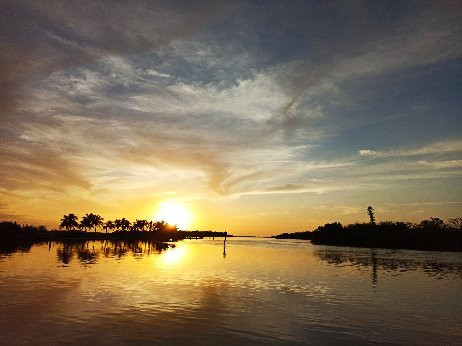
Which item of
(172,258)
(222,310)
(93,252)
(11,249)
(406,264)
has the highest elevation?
(11,249)

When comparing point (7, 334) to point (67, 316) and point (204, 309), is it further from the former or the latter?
point (204, 309)

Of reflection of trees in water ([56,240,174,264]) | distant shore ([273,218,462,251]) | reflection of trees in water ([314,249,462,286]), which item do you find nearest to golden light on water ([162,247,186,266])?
Answer: reflection of trees in water ([56,240,174,264])

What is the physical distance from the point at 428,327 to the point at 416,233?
345ft

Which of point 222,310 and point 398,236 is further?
point 398,236

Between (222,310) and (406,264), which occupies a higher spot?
(222,310)

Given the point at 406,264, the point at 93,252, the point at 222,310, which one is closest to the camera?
the point at 222,310

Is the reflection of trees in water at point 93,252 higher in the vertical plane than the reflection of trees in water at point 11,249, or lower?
lower

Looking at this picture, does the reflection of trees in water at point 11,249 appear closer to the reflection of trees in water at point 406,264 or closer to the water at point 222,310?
the water at point 222,310

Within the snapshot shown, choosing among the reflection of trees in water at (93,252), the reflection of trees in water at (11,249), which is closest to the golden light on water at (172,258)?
the reflection of trees in water at (93,252)

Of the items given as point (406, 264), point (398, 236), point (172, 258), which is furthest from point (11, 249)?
point (398, 236)

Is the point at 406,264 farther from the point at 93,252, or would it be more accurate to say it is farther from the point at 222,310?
the point at 93,252

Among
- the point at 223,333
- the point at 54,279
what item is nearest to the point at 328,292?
the point at 223,333

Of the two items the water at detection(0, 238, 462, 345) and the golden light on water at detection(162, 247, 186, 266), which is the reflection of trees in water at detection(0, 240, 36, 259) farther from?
the water at detection(0, 238, 462, 345)

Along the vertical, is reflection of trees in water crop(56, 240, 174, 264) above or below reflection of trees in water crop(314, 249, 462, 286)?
above
